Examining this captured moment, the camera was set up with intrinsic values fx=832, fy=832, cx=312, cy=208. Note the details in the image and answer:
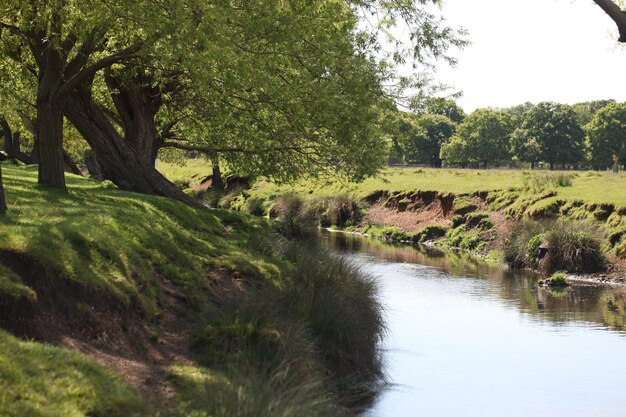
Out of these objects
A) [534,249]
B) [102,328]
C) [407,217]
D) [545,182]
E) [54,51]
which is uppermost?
[54,51]

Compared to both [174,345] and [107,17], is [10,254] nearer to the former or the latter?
[174,345]

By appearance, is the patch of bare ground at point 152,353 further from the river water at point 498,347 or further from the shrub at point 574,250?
the shrub at point 574,250

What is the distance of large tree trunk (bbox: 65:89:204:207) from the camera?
74.0ft

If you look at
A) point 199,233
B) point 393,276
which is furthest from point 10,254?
point 393,276

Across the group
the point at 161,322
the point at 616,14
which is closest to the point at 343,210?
the point at 161,322

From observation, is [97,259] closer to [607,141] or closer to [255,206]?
[255,206]

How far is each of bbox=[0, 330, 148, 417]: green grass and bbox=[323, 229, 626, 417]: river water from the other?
5.56m

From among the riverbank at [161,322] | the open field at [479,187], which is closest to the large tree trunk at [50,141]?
the riverbank at [161,322]

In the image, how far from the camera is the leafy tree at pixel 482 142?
112 metres

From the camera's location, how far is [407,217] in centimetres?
4659

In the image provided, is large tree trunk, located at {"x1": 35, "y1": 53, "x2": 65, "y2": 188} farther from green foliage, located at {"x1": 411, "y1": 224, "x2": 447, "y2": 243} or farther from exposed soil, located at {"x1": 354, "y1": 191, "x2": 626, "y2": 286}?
green foliage, located at {"x1": 411, "y1": 224, "x2": 447, "y2": 243}

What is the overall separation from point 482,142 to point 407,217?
69320mm

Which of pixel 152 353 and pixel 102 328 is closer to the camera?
pixel 102 328

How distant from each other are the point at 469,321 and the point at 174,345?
11565 mm
